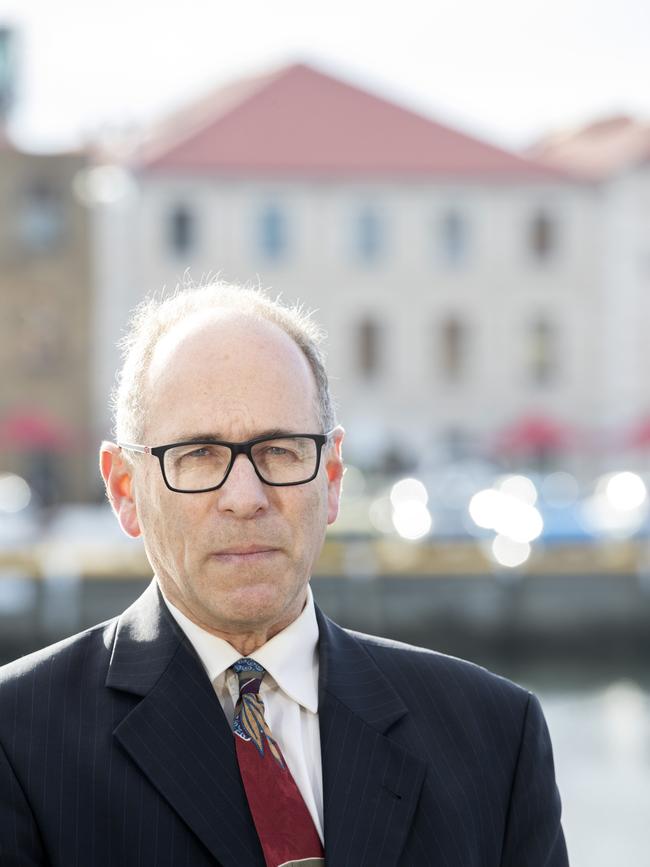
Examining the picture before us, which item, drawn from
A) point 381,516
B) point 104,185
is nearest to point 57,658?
point 381,516

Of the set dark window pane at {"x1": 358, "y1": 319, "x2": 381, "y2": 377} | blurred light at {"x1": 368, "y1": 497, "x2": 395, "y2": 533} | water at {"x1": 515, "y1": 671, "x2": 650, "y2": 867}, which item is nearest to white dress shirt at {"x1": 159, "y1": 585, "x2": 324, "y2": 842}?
water at {"x1": 515, "y1": 671, "x2": 650, "y2": 867}

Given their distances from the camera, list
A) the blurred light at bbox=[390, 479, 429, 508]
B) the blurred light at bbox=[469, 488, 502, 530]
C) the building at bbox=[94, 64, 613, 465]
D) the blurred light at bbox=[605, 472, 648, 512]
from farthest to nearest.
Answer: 1. the building at bbox=[94, 64, 613, 465]
2. the blurred light at bbox=[605, 472, 648, 512]
3. the blurred light at bbox=[390, 479, 429, 508]
4. the blurred light at bbox=[469, 488, 502, 530]

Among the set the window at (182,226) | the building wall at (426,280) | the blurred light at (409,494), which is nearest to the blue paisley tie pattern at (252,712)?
the blurred light at (409,494)

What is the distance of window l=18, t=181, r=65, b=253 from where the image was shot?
4175cm

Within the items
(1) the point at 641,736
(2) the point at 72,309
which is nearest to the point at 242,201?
(2) the point at 72,309

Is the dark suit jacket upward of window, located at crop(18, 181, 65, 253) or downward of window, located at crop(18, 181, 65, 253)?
downward

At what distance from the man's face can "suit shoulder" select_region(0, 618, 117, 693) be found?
0.50ft

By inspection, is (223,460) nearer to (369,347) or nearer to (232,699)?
(232,699)

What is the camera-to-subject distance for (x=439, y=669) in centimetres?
260

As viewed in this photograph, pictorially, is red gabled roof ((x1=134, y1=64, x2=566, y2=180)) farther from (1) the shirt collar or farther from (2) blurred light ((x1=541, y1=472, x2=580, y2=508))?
(1) the shirt collar

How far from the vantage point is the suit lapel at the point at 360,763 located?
231cm

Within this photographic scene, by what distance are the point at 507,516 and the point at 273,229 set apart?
831 inches

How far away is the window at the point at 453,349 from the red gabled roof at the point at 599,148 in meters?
5.57

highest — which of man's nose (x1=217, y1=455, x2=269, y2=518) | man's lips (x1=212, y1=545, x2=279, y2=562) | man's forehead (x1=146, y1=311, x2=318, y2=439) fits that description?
man's forehead (x1=146, y1=311, x2=318, y2=439)
